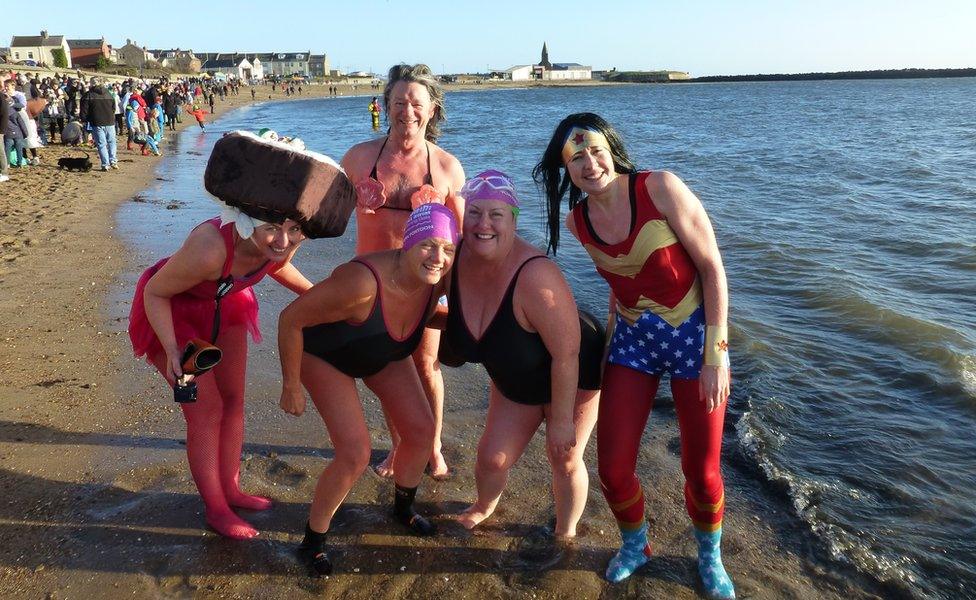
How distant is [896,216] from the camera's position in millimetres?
13656

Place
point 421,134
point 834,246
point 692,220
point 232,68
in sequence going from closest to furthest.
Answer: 1. point 692,220
2. point 421,134
3. point 834,246
4. point 232,68

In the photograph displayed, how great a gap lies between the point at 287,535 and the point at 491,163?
20.3 meters

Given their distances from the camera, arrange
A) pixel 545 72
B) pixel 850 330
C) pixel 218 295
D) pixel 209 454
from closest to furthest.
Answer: pixel 218 295, pixel 209 454, pixel 850 330, pixel 545 72

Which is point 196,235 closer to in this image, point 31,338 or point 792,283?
point 31,338

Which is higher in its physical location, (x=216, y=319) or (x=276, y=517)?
(x=216, y=319)

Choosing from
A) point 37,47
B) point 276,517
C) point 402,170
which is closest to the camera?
point 276,517

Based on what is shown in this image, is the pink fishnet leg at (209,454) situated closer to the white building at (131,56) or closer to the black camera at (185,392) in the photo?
the black camera at (185,392)

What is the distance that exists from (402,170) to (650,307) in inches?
67.1

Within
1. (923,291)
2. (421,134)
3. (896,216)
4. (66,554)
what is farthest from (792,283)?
(66,554)

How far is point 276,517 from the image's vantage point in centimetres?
392

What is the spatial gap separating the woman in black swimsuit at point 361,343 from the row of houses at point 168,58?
77303mm

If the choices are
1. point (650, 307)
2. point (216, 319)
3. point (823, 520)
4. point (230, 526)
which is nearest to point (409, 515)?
point (230, 526)

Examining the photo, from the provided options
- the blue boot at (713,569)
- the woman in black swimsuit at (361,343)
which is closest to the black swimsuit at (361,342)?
the woman in black swimsuit at (361,343)

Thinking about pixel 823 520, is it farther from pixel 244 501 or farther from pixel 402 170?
pixel 244 501
